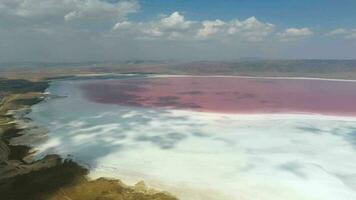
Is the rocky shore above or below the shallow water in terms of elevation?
below

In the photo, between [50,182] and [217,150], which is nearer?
[50,182]

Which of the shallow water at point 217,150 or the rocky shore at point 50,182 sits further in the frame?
the shallow water at point 217,150

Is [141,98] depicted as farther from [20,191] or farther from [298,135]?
[20,191]

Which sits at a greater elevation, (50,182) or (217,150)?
(217,150)

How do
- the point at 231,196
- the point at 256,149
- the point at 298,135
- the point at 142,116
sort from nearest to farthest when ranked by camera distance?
the point at 231,196
the point at 256,149
the point at 298,135
the point at 142,116

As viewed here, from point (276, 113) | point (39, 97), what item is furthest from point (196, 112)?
point (39, 97)

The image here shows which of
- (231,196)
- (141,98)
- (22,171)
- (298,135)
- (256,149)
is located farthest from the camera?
(141,98)

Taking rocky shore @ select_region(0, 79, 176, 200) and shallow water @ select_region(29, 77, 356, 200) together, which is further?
shallow water @ select_region(29, 77, 356, 200)

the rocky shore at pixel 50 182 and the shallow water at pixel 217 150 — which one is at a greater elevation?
the shallow water at pixel 217 150
